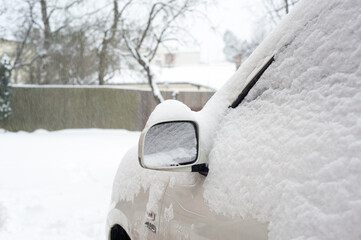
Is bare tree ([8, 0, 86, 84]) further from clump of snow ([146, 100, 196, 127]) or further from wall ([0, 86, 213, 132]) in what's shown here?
clump of snow ([146, 100, 196, 127])

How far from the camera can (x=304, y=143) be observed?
1.16 m

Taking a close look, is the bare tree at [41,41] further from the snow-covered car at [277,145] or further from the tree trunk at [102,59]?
the snow-covered car at [277,145]

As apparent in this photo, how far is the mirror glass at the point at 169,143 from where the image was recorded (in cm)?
161

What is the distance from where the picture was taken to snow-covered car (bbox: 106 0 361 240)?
1.04m

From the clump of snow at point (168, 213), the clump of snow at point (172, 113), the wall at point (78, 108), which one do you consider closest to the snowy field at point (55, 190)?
the clump of snow at point (168, 213)

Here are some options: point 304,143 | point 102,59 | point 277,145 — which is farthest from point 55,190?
point 102,59

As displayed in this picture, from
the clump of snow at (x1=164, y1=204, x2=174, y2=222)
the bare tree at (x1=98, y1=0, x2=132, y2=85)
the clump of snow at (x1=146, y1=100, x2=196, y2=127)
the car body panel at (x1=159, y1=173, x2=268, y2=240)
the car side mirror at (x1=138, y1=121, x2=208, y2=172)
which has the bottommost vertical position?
the clump of snow at (x1=164, y1=204, x2=174, y2=222)

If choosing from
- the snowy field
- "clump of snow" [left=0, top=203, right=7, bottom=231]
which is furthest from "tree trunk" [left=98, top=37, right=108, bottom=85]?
"clump of snow" [left=0, top=203, right=7, bottom=231]

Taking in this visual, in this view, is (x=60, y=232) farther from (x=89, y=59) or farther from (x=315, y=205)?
(x=89, y=59)

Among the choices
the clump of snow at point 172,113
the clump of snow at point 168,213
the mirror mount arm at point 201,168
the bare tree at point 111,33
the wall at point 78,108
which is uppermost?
the bare tree at point 111,33

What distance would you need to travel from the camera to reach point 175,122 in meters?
1.61

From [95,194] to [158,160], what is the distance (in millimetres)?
4837

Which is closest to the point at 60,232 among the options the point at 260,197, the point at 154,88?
the point at 260,197

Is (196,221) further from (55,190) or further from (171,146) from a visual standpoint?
(55,190)
